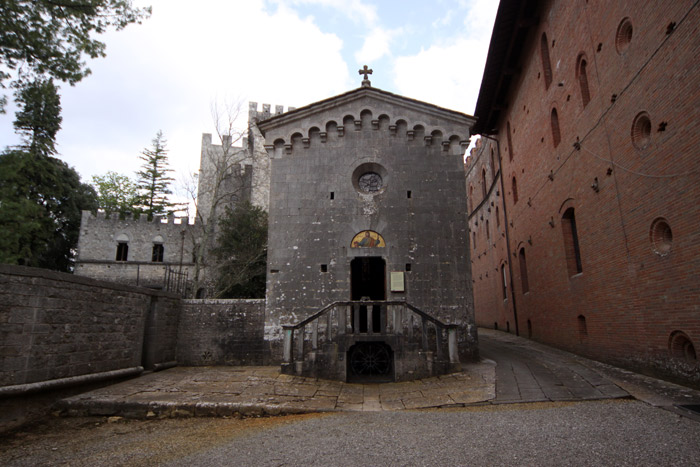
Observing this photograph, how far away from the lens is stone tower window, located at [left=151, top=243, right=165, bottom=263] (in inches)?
1137

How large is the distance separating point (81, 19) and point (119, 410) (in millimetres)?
7607

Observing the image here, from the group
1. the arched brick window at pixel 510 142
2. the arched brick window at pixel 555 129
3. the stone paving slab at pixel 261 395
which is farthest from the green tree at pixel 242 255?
the arched brick window at pixel 555 129

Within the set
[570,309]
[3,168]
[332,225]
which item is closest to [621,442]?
[570,309]

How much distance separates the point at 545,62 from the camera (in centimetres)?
1363

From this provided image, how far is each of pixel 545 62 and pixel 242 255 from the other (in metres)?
15.1

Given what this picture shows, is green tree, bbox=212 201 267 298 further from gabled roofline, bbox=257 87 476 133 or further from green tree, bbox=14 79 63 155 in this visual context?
green tree, bbox=14 79 63 155

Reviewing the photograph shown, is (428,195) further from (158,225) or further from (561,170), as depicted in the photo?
(158,225)

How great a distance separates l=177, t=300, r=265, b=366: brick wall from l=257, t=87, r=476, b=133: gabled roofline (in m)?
6.00

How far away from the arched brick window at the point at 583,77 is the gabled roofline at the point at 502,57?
3.86m

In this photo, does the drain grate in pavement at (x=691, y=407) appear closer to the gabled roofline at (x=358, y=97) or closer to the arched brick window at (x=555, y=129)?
the arched brick window at (x=555, y=129)

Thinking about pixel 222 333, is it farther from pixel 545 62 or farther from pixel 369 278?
pixel 545 62

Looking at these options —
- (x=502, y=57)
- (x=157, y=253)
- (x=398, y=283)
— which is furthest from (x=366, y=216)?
(x=157, y=253)

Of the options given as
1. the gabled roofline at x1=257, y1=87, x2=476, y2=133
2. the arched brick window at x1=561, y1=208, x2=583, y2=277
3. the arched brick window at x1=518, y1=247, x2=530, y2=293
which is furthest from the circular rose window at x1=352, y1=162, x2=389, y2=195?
the arched brick window at x1=518, y1=247, x2=530, y2=293

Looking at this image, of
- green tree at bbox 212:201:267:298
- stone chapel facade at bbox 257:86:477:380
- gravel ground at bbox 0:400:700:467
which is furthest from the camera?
green tree at bbox 212:201:267:298
